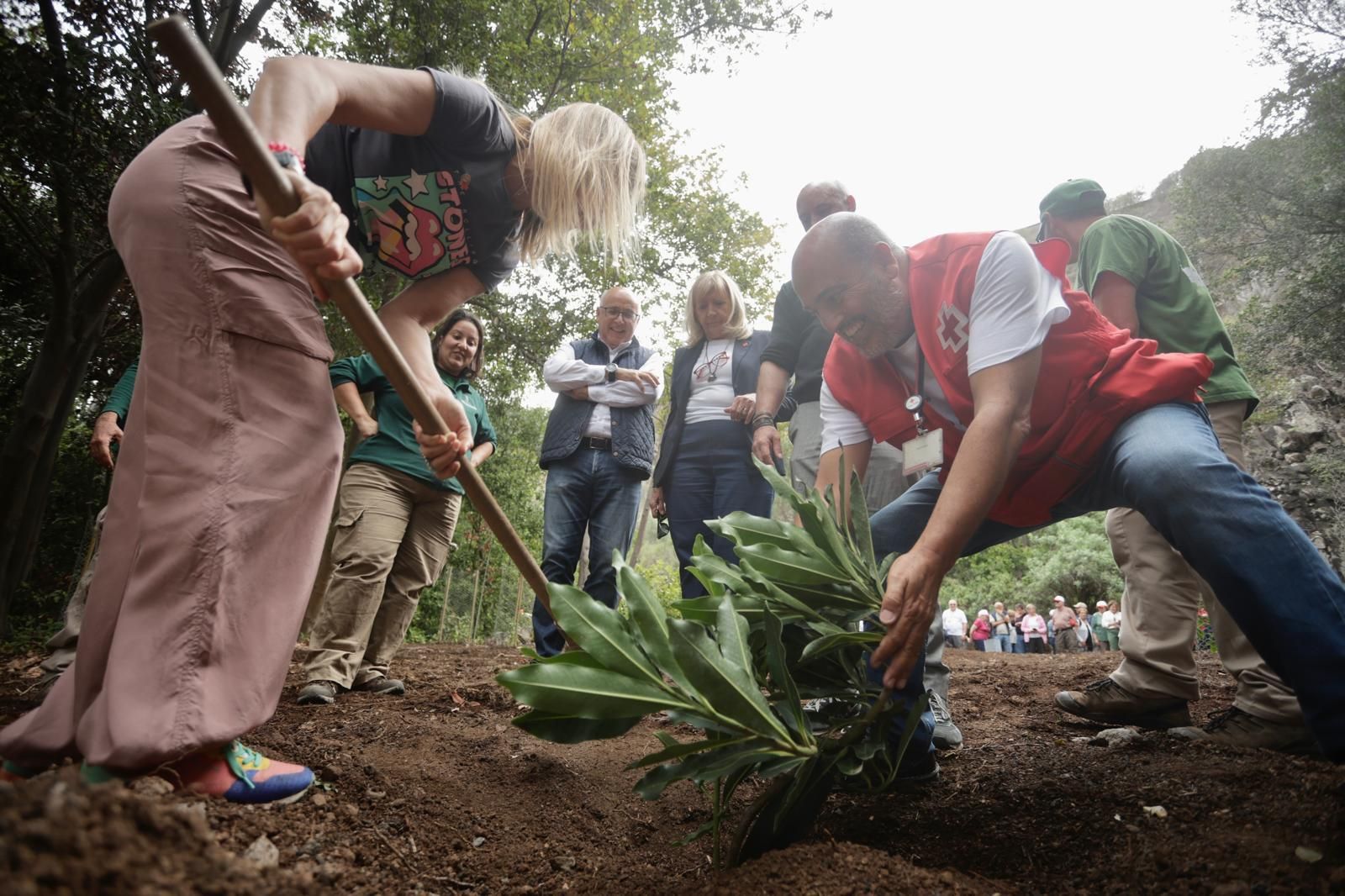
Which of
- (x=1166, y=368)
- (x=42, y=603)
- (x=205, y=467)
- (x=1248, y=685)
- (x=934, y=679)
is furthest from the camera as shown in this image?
(x=42, y=603)

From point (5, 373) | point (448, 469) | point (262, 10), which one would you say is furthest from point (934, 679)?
point (5, 373)

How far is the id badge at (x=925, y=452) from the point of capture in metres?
1.91

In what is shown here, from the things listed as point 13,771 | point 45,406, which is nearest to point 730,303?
point 13,771

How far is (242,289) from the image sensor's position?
129 centimetres

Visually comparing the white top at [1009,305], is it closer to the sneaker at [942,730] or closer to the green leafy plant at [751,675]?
the green leafy plant at [751,675]

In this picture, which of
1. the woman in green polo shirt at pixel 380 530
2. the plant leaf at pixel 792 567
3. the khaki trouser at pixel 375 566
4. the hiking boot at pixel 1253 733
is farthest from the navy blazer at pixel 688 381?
the hiking boot at pixel 1253 733

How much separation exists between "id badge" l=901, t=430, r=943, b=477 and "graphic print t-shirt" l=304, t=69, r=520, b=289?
1322 mm

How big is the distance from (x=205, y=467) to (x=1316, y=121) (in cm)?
2196

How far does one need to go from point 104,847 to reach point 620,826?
1390 millimetres

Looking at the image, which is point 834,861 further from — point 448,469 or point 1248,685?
point 1248,685

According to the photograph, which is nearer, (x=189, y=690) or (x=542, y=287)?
(x=189, y=690)

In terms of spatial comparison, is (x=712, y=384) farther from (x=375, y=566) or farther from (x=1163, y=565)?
(x=1163, y=565)

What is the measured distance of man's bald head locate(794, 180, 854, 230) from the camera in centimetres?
341

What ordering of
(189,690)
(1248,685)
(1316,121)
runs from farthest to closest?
(1316,121)
(1248,685)
(189,690)
